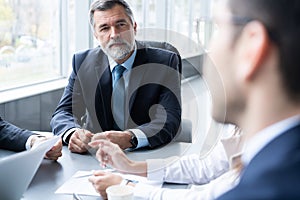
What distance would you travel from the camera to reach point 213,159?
5.64 ft

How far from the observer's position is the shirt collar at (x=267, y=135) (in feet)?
1.66

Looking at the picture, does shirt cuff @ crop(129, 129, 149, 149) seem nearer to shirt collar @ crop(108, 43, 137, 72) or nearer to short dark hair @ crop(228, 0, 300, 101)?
shirt collar @ crop(108, 43, 137, 72)

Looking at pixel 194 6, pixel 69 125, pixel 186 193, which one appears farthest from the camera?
pixel 194 6

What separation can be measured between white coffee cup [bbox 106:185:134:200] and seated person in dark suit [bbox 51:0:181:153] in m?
0.86

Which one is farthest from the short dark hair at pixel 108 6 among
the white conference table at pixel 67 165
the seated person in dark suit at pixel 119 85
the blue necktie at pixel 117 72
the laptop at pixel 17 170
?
the laptop at pixel 17 170

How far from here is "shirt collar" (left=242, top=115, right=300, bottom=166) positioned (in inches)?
19.9

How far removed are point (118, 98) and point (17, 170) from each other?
3.81 feet

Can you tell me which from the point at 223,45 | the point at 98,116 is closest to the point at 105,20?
the point at 98,116

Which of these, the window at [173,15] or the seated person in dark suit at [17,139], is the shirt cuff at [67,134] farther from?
the window at [173,15]

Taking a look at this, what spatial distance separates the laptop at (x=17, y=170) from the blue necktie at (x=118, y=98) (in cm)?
96

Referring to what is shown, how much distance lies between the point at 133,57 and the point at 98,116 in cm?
37

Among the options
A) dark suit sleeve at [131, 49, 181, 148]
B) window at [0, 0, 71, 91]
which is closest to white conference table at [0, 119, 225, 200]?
dark suit sleeve at [131, 49, 181, 148]

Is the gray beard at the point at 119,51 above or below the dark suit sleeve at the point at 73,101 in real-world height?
above

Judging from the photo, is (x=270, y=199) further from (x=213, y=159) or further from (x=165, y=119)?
(x=165, y=119)
